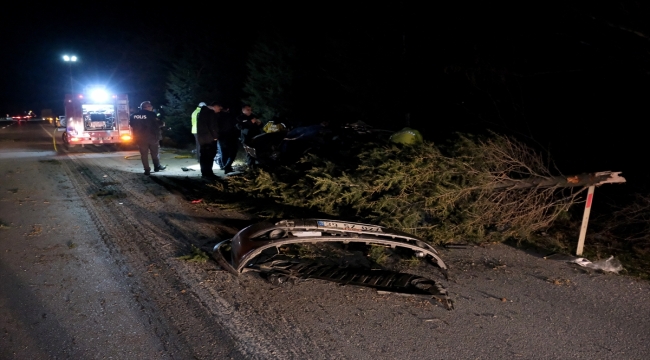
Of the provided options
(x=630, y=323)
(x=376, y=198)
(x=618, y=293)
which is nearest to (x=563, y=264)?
(x=618, y=293)

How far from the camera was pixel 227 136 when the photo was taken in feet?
40.5

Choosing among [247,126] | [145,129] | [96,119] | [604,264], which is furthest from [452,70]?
[96,119]

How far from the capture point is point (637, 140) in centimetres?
870

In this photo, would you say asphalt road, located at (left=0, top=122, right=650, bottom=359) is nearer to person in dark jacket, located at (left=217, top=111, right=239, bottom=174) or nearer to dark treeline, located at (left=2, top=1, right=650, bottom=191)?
dark treeline, located at (left=2, top=1, right=650, bottom=191)

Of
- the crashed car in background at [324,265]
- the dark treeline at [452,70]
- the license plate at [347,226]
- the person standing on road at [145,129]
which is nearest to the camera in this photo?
the crashed car in background at [324,265]

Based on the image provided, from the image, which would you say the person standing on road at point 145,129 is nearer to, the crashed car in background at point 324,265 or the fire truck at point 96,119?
the crashed car in background at point 324,265

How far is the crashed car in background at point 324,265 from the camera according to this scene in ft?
16.5

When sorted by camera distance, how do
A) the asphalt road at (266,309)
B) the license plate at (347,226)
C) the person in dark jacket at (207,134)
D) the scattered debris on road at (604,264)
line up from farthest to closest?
the person in dark jacket at (207,134)
the scattered debris on road at (604,264)
the license plate at (347,226)
the asphalt road at (266,309)

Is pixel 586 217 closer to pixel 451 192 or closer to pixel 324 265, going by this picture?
pixel 451 192

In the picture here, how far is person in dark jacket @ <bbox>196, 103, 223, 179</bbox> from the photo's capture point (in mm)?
11594

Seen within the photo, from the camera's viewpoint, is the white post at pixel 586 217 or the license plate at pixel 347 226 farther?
the white post at pixel 586 217

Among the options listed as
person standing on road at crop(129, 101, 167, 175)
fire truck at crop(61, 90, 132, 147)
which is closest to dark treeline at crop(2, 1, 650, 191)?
fire truck at crop(61, 90, 132, 147)

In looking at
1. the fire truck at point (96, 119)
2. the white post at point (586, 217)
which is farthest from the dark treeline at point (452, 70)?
the fire truck at point (96, 119)

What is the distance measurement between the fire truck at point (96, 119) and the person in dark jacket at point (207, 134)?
10.0m
